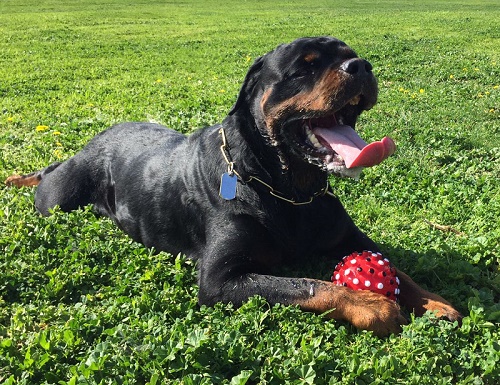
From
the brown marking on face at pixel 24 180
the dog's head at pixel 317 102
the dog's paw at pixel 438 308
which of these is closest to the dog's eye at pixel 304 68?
the dog's head at pixel 317 102

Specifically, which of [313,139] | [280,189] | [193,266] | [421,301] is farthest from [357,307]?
[193,266]

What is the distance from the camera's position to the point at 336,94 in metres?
3.43

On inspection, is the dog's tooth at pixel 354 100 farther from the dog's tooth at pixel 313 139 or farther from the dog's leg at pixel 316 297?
the dog's leg at pixel 316 297

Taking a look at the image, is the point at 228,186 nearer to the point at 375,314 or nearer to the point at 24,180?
the point at 375,314

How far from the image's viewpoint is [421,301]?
11.1 feet

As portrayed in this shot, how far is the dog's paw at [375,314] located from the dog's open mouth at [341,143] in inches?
31.5

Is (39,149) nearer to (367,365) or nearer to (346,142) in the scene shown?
(346,142)

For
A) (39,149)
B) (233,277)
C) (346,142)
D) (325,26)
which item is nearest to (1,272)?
(233,277)

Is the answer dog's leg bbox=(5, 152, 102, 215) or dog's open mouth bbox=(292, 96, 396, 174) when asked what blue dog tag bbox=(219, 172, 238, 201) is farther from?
dog's leg bbox=(5, 152, 102, 215)

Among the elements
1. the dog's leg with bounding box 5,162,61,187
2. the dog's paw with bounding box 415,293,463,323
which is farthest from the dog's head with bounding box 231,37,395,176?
the dog's leg with bounding box 5,162,61,187

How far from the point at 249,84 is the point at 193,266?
136 cm

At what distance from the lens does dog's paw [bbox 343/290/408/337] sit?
3117 mm

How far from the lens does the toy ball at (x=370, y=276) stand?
339cm

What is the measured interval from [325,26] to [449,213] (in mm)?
17449
